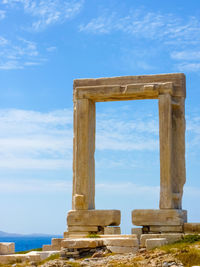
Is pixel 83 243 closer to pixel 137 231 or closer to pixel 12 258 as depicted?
pixel 12 258

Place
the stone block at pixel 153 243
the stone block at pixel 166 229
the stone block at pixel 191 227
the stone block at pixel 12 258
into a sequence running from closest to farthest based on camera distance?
the stone block at pixel 153 243, the stone block at pixel 12 258, the stone block at pixel 191 227, the stone block at pixel 166 229

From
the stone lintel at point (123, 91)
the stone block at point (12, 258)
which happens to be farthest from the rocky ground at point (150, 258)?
the stone lintel at point (123, 91)

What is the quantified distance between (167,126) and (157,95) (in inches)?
48.6

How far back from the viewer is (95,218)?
58.3 feet

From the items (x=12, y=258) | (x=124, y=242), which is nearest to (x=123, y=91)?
(x=124, y=242)

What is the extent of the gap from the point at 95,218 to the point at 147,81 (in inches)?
199

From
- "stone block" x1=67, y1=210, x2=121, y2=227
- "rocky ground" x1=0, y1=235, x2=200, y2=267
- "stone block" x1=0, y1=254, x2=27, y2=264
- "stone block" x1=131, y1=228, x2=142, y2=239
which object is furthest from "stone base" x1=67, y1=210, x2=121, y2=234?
"rocky ground" x1=0, y1=235, x2=200, y2=267

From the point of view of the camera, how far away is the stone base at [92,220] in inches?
695

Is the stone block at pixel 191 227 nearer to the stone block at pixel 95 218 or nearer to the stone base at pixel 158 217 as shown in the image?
the stone base at pixel 158 217

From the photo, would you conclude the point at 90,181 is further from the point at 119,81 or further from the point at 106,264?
the point at 106,264

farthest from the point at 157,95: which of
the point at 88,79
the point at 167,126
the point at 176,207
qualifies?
the point at 176,207

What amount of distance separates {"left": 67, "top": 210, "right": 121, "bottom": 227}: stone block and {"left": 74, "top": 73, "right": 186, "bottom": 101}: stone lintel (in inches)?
177

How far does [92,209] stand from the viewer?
18.5 meters

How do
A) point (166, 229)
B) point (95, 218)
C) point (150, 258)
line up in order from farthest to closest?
point (95, 218), point (166, 229), point (150, 258)
